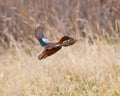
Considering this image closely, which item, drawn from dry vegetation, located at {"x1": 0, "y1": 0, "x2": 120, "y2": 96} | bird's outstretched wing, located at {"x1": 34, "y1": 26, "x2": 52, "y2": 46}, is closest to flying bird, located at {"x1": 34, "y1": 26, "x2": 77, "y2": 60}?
bird's outstretched wing, located at {"x1": 34, "y1": 26, "x2": 52, "y2": 46}

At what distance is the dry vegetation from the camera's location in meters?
4.28

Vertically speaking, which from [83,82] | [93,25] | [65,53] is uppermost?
[83,82]

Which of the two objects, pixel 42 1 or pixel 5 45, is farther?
pixel 42 1

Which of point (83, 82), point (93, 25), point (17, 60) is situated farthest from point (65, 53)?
point (93, 25)

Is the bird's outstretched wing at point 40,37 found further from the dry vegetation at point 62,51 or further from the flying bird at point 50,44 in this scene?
the dry vegetation at point 62,51

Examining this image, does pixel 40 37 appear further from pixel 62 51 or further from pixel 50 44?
pixel 62 51

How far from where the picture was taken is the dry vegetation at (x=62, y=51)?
169 inches

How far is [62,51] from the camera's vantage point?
5883 millimetres

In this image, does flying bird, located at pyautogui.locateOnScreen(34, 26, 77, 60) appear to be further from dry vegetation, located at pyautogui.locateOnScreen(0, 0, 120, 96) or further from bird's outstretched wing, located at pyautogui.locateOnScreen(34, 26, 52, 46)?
dry vegetation, located at pyautogui.locateOnScreen(0, 0, 120, 96)

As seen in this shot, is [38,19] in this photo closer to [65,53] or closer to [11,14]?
[11,14]

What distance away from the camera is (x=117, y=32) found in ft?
24.0

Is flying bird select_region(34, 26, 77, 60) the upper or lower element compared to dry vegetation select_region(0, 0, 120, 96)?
upper

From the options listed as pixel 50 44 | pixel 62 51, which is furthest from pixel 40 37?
pixel 62 51

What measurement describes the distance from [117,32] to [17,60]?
6.59ft
